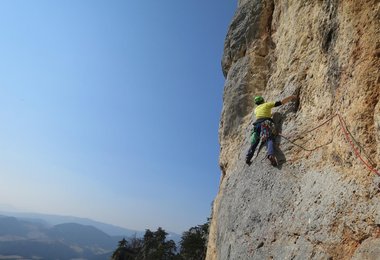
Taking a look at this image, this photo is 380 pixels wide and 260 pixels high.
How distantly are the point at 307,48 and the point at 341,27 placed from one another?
2091mm

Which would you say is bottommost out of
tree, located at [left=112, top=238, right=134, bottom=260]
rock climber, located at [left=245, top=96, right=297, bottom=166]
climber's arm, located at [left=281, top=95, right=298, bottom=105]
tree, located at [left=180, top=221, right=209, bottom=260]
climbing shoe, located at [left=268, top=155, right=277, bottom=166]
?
tree, located at [left=112, top=238, right=134, bottom=260]

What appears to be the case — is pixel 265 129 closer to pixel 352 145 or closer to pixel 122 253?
pixel 352 145

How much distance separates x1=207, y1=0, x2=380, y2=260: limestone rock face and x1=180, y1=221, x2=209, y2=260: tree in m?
36.2

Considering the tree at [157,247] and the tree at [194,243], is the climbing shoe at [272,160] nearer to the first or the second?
the tree at [194,243]

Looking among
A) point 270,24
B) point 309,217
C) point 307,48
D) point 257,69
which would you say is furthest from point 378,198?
point 270,24

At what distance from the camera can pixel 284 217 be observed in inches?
311

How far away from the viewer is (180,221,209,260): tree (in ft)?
152

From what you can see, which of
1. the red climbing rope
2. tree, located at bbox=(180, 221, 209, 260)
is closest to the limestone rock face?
the red climbing rope

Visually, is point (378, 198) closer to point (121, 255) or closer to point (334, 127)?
point (334, 127)

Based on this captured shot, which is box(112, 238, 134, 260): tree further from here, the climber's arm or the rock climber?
the climber's arm

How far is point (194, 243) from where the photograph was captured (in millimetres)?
47969

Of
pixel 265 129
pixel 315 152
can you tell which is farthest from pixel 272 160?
pixel 315 152

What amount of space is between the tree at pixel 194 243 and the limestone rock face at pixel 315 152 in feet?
119

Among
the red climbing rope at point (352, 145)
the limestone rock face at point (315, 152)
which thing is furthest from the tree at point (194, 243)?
the red climbing rope at point (352, 145)
